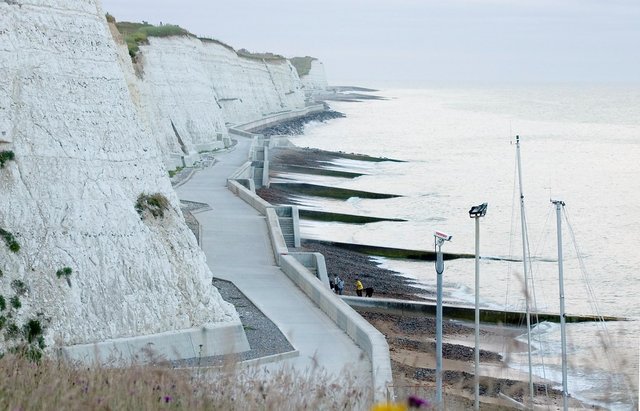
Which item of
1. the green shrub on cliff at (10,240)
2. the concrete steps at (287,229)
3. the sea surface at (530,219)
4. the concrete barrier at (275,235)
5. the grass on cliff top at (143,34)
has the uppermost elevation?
the grass on cliff top at (143,34)

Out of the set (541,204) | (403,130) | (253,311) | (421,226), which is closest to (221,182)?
(421,226)

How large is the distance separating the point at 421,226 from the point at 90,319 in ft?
118

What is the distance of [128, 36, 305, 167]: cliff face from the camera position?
5344cm

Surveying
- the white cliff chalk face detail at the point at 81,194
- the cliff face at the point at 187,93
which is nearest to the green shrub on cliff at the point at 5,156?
the white cliff chalk face detail at the point at 81,194

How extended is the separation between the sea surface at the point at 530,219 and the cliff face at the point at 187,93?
7.05m

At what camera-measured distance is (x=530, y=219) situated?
180ft

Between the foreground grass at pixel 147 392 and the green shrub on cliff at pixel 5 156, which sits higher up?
the green shrub on cliff at pixel 5 156

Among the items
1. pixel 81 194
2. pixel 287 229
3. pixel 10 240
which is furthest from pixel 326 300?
pixel 287 229

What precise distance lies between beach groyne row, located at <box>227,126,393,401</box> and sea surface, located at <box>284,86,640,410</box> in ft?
10.6

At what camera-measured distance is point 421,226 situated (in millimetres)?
50219

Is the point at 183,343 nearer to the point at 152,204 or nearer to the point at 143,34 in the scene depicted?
the point at 152,204

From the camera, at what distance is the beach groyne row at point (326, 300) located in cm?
1605

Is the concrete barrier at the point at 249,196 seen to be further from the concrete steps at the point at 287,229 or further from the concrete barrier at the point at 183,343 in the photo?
the concrete barrier at the point at 183,343

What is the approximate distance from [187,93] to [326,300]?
43521 mm
